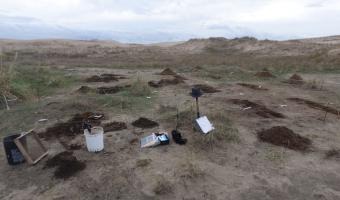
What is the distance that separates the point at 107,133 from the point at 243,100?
452 cm

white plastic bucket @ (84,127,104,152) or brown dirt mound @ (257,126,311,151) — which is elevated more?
white plastic bucket @ (84,127,104,152)

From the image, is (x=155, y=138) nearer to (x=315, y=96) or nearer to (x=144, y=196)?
(x=144, y=196)

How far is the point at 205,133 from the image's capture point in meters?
3.98

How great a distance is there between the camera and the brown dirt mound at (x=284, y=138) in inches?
151

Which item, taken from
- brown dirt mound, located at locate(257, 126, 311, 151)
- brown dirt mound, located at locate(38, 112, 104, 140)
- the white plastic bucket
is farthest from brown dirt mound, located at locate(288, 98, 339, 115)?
brown dirt mound, located at locate(38, 112, 104, 140)

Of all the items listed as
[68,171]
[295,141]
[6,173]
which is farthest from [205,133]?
[6,173]

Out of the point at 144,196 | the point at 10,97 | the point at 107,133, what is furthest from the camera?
the point at 10,97

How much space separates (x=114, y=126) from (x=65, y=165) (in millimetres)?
1660

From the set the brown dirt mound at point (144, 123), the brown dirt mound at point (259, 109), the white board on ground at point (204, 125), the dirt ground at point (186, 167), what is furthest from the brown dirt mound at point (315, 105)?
the brown dirt mound at point (144, 123)

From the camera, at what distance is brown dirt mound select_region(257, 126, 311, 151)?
3847mm

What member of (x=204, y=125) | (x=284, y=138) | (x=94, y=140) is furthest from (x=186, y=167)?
(x=284, y=138)

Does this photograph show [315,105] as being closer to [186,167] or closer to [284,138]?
[284,138]

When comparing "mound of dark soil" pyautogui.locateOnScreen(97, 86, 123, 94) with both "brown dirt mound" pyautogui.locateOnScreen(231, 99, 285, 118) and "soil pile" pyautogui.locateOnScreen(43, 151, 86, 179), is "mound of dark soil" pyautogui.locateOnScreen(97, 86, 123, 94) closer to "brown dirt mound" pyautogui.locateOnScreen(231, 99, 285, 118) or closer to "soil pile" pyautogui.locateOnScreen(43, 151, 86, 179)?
"brown dirt mound" pyautogui.locateOnScreen(231, 99, 285, 118)

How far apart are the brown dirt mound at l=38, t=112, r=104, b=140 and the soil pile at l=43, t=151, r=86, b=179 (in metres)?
0.91
